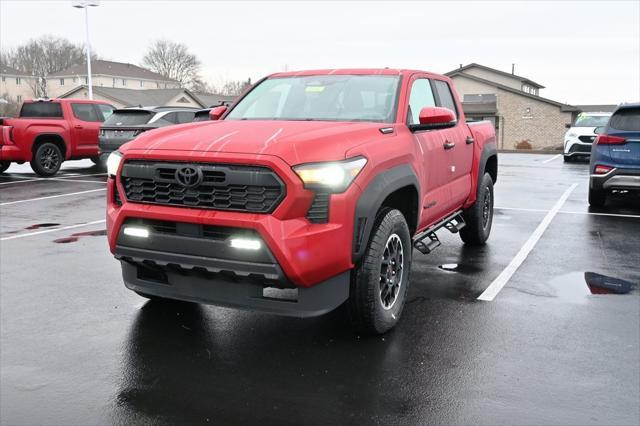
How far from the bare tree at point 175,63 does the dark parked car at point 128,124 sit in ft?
273

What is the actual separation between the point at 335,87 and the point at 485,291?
2305 millimetres

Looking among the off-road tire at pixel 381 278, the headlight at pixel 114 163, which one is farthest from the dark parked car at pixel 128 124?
the off-road tire at pixel 381 278

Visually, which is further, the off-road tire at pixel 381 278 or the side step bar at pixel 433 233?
the side step bar at pixel 433 233

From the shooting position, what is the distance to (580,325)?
4785mm

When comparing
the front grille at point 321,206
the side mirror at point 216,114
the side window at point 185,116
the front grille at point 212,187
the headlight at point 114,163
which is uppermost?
the side window at point 185,116

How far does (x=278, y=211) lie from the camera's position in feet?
12.1

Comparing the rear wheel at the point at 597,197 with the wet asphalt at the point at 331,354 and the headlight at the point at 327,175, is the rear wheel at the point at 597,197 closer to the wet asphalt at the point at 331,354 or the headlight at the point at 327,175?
the wet asphalt at the point at 331,354

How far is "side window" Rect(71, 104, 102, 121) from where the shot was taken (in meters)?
16.8

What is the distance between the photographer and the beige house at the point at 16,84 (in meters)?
94.1

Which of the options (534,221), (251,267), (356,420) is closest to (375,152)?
(251,267)

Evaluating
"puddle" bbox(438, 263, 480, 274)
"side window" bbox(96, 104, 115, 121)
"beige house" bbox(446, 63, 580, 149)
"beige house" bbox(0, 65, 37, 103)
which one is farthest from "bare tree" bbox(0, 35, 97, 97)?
"puddle" bbox(438, 263, 480, 274)

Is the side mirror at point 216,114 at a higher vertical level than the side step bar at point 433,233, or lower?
higher

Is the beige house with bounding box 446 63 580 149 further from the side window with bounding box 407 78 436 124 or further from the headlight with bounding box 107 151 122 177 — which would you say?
the headlight with bounding box 107 151 122 177

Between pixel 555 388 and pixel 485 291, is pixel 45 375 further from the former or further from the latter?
A: pixel 485 291
